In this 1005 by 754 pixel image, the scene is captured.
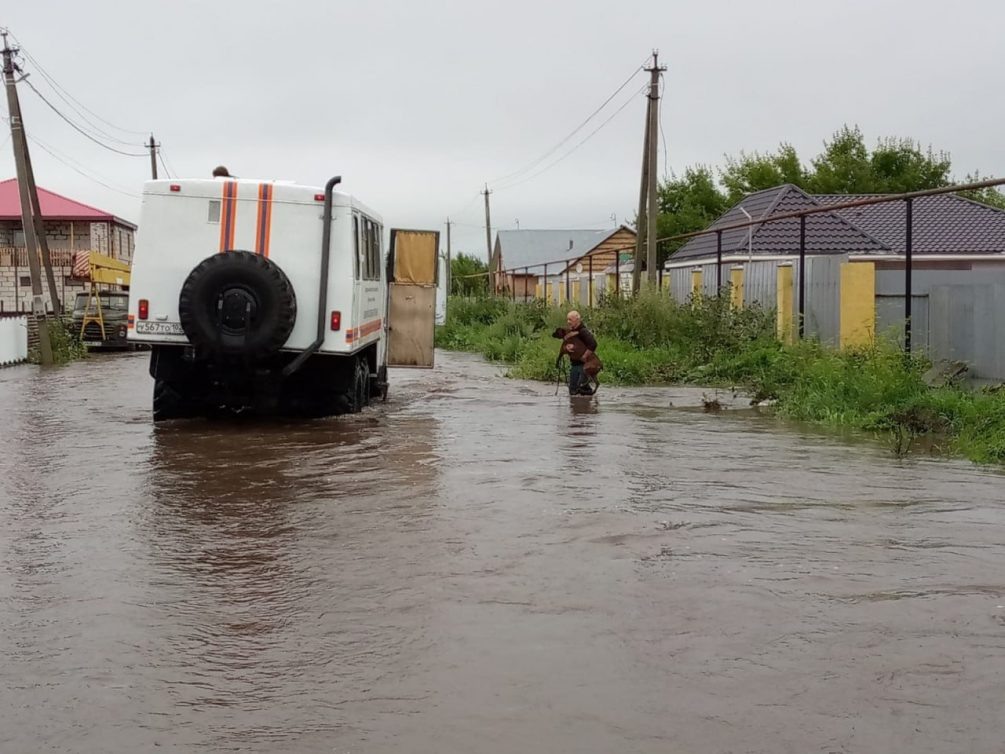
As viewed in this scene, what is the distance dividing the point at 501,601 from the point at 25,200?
86.0 ft

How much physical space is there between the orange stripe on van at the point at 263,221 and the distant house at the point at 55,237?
4853 centimetres

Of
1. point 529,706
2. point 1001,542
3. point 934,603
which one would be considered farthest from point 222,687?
point 1001,542

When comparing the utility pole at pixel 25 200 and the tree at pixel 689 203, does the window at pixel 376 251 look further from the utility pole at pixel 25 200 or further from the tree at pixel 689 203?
the tree at pixel 689 203

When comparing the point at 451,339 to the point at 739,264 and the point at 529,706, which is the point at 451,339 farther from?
the point at 529,706

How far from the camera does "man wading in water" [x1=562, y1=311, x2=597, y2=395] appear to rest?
1862 centimetres

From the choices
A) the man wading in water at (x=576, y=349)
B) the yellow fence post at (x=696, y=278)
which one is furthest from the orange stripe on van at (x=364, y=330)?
the yellow fence post at (x=696, y=278)

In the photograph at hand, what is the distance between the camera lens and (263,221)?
1437cm

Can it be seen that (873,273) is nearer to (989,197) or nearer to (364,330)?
(364,330)

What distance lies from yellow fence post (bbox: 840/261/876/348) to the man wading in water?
3625 millimetres

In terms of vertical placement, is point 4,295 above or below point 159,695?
above

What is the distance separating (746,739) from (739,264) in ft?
72.0

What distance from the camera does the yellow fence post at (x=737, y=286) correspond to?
24.0 m

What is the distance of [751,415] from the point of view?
16672mm

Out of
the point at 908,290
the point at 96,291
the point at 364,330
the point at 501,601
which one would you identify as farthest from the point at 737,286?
the point at 96,291
